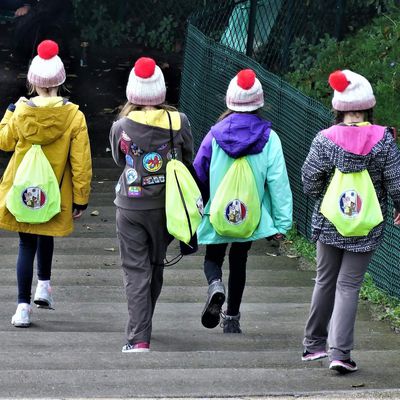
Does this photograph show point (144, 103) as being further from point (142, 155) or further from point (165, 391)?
point (165, 391)

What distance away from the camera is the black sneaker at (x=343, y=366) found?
5.91 meters

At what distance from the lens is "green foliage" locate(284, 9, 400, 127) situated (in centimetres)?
1165

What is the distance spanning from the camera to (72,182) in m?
7.30

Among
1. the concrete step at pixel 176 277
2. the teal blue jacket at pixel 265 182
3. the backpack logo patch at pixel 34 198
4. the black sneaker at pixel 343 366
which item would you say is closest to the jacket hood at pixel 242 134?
the teal blue jacket at pixel 265 182

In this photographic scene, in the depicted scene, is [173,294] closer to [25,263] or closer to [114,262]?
[114,262]

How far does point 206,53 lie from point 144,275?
6.49 metres

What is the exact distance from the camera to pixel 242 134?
22.6ft

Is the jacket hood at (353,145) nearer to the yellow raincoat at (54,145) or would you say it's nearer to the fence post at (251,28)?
the yellow raincoat at (54,145)

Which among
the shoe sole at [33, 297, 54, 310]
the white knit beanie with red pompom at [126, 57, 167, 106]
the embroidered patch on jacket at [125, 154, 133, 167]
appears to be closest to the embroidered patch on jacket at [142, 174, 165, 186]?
the embroidered patch on jacket at [125, 154, 133, 167]

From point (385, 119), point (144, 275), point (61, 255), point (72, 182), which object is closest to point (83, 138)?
point (72, 182)

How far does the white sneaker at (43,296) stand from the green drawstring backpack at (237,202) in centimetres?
134

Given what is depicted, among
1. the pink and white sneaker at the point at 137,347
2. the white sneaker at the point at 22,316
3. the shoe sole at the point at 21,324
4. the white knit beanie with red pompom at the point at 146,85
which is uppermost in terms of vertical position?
the white knit beanie with red pompom at the point at 146,85

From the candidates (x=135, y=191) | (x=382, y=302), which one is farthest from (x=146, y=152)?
(x=382, y=302)

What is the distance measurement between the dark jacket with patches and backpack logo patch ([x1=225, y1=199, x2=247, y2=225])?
454mm
